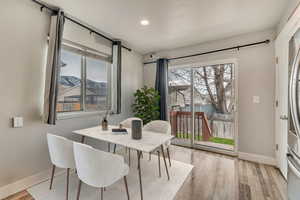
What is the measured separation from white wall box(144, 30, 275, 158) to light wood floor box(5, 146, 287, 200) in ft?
1.45

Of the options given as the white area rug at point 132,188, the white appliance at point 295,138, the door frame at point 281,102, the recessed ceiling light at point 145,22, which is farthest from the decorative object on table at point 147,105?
the white appliance at point 295,138

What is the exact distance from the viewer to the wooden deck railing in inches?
138

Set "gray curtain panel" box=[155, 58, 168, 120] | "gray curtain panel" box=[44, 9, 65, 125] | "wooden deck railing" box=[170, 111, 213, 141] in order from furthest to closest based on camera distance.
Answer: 1. "gray curtain panel" box=[155, 58, 168, 120]
2. "wooden deck railing" box=[170, 111, 213, 141]
3. "gray curtain panel" box=[44, 9, 65, 125]

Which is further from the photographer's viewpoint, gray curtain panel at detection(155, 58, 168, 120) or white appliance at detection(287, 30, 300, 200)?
gray curtain panel at detection(155, 58, 168, 120)

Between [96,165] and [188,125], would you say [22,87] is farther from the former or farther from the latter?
[188,125]

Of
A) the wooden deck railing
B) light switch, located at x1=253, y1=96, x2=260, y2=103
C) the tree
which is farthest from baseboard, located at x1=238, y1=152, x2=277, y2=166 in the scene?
light switch, located at x1=253, y1=96, x2=260, y2=103

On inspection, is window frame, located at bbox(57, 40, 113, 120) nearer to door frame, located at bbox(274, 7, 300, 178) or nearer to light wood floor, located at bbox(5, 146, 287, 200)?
light wood floor, located at bbox(5, 146, 287, 200)

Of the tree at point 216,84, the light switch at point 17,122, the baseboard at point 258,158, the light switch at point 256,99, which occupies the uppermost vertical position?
the tree at point 216,84

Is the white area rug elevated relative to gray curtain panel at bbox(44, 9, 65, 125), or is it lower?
lower

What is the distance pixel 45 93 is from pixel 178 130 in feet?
10.2

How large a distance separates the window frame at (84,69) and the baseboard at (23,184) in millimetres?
831

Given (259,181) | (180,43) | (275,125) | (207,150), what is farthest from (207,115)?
(180,43)

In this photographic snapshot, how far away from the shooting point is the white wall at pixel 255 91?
265 centimetres

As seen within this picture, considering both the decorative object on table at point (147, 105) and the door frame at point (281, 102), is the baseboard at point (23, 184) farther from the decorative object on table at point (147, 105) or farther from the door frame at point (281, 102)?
the door frame at point (281, 102)
